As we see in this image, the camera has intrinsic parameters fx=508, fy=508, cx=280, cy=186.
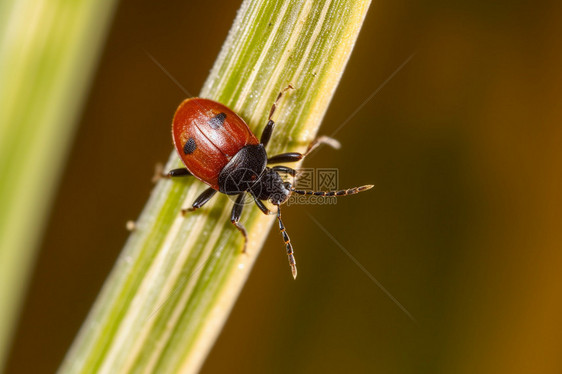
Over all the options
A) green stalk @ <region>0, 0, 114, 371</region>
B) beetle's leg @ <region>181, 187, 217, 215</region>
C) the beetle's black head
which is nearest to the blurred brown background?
the beetle's black head

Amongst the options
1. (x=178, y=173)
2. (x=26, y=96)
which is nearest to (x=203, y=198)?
(x=178, y=173)

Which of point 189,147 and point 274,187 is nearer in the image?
point 189,147

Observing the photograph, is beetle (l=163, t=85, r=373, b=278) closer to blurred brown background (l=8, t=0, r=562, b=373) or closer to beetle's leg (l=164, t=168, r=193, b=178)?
beetle's leg (l=164, t=168, r=193, b=178)

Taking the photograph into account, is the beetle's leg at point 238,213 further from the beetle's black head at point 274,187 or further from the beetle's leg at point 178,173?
the beetle's black head at point 274,187

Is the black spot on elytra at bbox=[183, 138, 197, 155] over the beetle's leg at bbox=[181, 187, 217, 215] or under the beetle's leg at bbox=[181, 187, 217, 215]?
over

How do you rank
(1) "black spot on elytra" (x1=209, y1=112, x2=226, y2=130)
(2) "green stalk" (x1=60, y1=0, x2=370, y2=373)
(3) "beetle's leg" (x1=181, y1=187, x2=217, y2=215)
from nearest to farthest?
(2) "green stalk" (x1=60, y1=0, x2=370, y2=373)
(3) "beetle's leg" (x1=181, y1=187, x2=217, y2=215)
(1) "black spot on elytra" (x1=209, y1=112, x2=226, y2=130)

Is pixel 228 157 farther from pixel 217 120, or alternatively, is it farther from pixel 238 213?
pixel 238 213

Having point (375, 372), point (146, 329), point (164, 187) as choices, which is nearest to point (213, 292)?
point (146, 329)

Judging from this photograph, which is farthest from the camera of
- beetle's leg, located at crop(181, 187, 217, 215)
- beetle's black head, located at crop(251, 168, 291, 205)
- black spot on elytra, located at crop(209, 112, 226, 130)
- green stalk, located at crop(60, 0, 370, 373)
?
beetle's black head, located at crop(251, 168, 291, 205)
